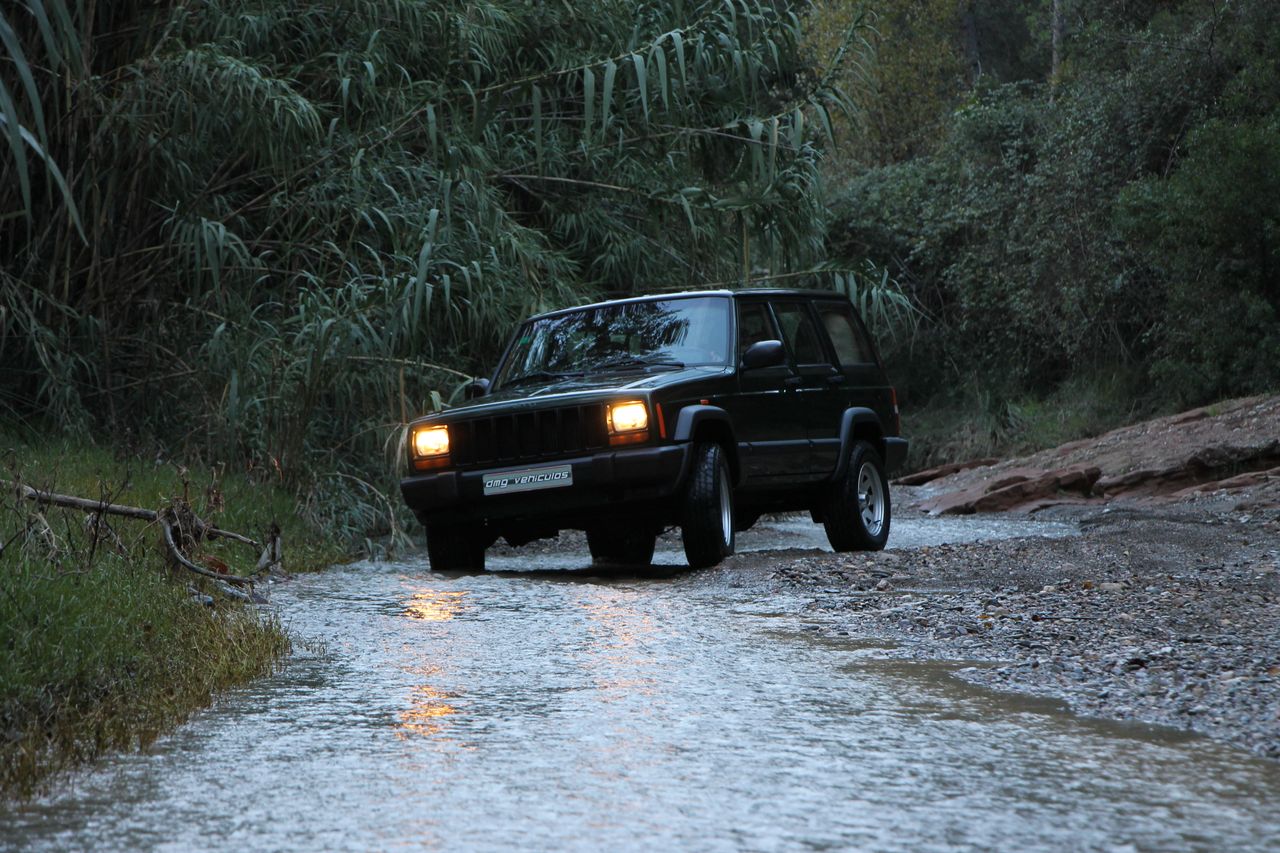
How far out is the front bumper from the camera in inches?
408

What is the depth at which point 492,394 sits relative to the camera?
11.4 metres

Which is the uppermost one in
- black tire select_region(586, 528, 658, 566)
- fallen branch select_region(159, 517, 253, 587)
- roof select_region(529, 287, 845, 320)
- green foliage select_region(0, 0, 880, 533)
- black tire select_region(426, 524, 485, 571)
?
green foliage select_region(0, 0, 880, 533)

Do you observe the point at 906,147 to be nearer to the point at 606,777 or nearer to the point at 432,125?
the point at 432,125

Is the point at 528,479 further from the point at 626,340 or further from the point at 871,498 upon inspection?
the point at 871,498

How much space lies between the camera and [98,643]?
6.08 meters

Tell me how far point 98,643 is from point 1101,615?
4.27 m

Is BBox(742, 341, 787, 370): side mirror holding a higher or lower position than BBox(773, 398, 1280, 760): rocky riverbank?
higher

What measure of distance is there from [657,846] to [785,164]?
42.3ft

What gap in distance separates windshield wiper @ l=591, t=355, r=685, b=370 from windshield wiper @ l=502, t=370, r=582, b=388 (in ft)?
0.56

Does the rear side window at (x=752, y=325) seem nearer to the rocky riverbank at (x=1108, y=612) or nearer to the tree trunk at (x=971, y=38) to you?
the rocky riverbank at (x=1108, y=612)

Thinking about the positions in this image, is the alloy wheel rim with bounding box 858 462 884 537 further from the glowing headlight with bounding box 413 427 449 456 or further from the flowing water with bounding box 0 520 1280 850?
the flowing water with bounding box 0 520 1280 850

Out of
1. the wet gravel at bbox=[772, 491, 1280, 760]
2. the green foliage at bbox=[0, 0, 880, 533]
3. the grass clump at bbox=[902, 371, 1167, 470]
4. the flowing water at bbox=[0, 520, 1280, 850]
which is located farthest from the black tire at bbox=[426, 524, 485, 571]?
the grass clump at bbox=[902, 371, 1167, 470]

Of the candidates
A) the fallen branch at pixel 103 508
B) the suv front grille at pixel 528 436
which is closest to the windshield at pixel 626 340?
the suv front grille at pixel 528 436

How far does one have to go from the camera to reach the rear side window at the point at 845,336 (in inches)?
504
